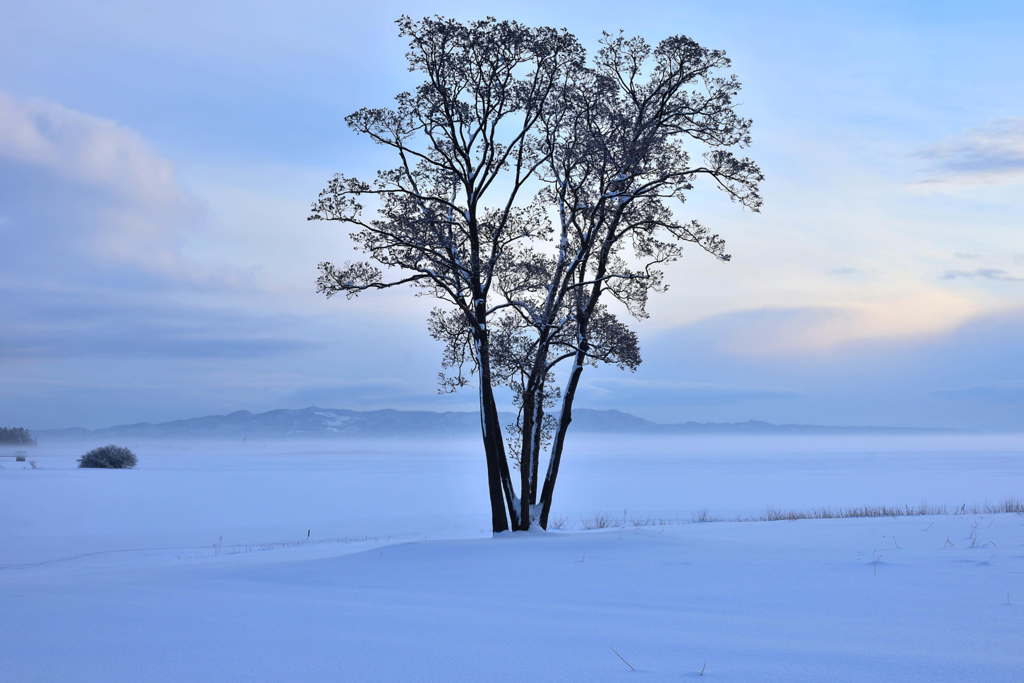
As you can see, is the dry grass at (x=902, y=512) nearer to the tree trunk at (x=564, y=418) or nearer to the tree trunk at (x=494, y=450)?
the tree trunk at (x=564, y=418)

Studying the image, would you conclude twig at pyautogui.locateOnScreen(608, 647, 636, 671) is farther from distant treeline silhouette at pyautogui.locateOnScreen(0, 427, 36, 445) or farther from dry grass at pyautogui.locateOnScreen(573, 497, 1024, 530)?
distant treeline silhouette at pyautogui.locateOnScreen(0, 427, 36, 445)

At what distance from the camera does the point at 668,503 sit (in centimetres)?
4453

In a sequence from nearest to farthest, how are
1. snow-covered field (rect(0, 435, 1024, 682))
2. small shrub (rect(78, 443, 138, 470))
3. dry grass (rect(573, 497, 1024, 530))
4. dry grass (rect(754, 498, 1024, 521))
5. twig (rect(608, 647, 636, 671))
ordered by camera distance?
twig (rect(608, 647, 636, 671))
snow-covered field (rect(0, 435, 1024, 682))
dry grass (rect(754, 498, 1024, 521))
dry grass (rect(573, 497, 1024, 530))
small shrub (rect(78, 443, 138, 470))

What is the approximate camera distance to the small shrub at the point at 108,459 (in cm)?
6147

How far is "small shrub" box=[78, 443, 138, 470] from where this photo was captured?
202 ft

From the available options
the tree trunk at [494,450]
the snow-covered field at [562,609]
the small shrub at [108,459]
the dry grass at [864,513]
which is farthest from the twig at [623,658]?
the small shrub at [108,459]

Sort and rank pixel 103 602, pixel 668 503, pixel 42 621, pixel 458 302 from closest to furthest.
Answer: pixel 42 621 → pixel 103 602 → pixel 458 302 → pixel 668 503

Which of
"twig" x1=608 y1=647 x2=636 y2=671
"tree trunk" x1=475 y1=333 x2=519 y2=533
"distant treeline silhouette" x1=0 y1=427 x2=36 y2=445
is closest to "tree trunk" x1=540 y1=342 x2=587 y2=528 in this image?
"tree trunk" x1=475 y1=333 x2=519 y2=533

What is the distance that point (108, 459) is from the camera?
62.3 meters

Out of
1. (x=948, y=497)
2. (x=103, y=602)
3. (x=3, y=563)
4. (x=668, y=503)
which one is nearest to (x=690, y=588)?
(x=103, y=602)

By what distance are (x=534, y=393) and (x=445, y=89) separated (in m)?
7.58

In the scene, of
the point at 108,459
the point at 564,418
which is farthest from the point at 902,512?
the point at 108,459

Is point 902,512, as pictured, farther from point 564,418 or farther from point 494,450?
point 494,450

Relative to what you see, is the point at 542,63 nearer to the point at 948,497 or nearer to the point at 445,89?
the point at 445,89
